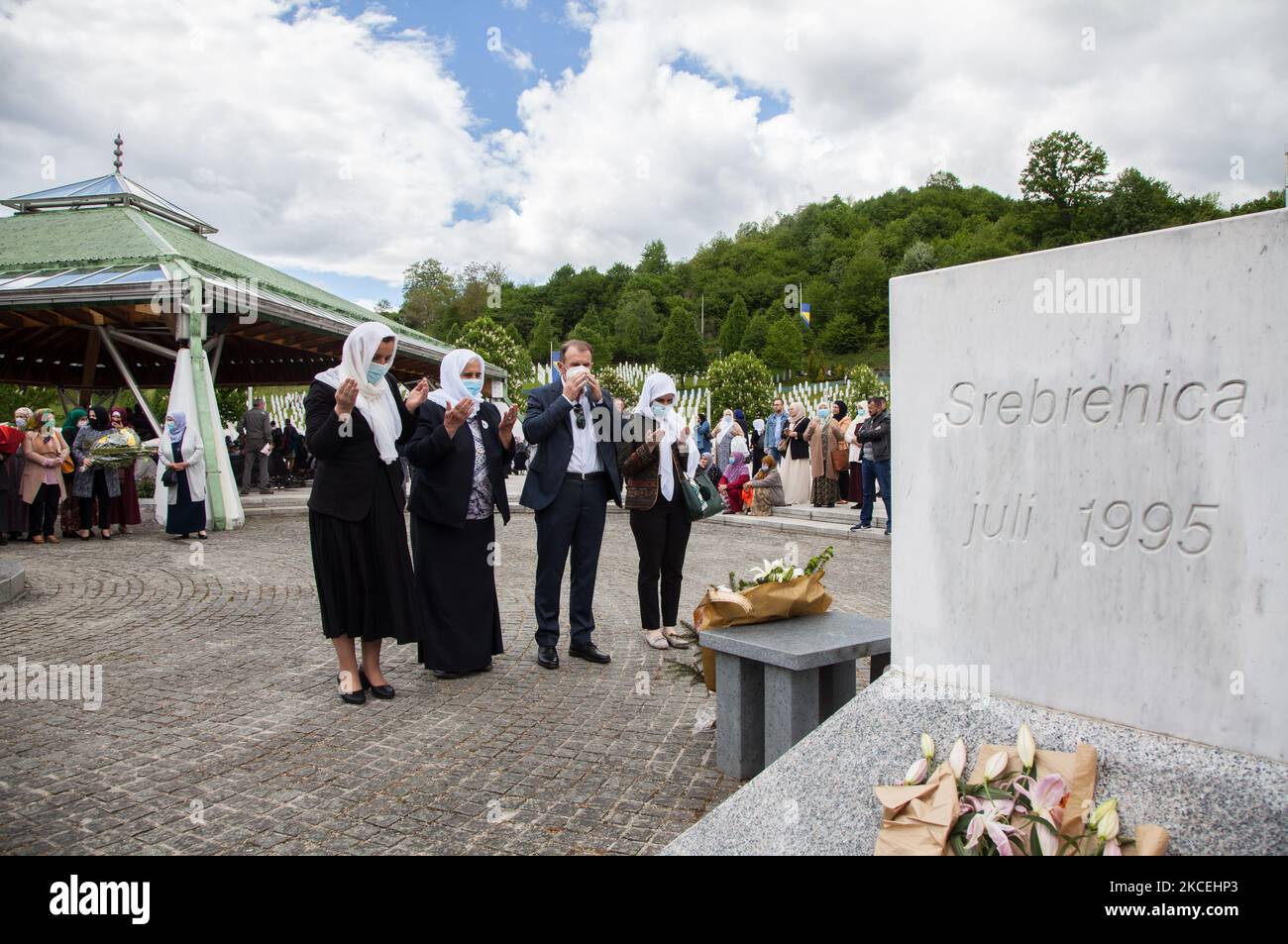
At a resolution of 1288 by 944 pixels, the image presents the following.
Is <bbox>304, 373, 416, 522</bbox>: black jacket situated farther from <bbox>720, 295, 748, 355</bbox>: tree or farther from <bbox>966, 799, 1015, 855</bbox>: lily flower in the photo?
<bbox>720, 295, 748, 355</bbox>: tree

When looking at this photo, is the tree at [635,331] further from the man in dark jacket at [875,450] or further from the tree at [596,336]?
the man in dark jacket at [875,450]

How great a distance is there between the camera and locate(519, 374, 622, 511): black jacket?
18.5 feet

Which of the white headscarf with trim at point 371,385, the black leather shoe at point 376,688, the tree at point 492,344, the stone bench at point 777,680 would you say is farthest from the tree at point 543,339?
the stone bench at point 777,680

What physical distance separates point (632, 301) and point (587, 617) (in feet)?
262

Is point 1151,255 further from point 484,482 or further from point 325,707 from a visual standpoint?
point 325,707

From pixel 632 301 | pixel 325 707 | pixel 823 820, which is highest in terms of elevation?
pixel 632 301

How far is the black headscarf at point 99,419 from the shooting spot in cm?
1327

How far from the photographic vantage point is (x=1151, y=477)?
2.22m

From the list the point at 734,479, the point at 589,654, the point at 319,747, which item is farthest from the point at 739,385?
the point at 319,747

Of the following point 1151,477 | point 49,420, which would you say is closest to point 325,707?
point 1151,477

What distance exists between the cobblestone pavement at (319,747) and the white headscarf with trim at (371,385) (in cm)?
163

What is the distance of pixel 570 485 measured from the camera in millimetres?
5812

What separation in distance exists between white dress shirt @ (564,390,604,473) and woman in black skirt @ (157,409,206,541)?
985 centimetres
